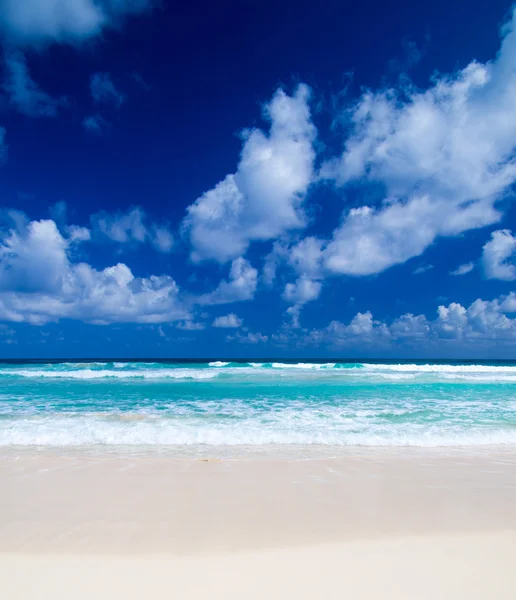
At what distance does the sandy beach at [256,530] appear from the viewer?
2.87 m

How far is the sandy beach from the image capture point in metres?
2.87

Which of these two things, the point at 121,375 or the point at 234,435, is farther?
the point at 121,375

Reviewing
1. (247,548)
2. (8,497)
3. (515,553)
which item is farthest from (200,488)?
(515,553)

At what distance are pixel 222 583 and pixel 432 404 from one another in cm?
1213

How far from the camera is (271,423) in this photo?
9625 mm

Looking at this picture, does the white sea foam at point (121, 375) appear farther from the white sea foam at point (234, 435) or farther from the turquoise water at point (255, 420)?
the white sea foam at point (234, 435)

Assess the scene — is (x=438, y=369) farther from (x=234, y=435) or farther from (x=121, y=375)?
(x=234, y=435)

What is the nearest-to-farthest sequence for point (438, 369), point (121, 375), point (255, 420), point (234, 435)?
point (234, 435) < point (255, 420) < point (121, 375) < point (438, 369)

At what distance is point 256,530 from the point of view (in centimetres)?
378

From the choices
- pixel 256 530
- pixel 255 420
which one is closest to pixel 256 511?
pixel 256 530

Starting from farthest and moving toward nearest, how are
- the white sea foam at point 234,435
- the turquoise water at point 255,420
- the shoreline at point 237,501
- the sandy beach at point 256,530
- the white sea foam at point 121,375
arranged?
the white sea foam at point 121,375 → the turquoise water at point 255,420 → the white sea foam at point 234,435 → the shoreline at point 237,501 → the sandy beach at point 256,530

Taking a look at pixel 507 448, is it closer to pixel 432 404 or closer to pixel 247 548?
pixel 432 404

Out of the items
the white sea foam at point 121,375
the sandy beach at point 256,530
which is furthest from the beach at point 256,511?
the white sea foam at point 121,375

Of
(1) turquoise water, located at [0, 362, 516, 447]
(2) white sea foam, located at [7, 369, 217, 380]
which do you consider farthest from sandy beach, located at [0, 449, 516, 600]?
(2) white sea foam, located at [7, 369, 217, 380]
